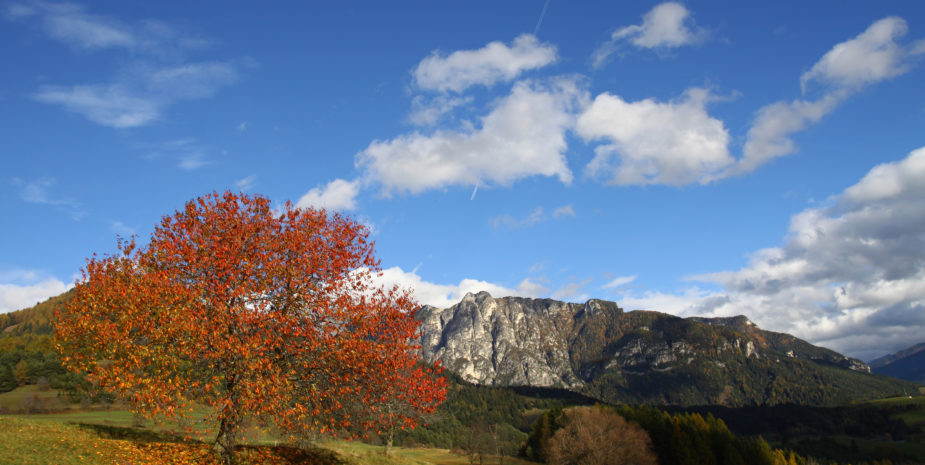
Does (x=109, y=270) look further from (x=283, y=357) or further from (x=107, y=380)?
(x=283, y=357)

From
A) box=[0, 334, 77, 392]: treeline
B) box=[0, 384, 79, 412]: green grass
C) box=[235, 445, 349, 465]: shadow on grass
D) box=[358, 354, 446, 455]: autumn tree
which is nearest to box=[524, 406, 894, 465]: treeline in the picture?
box=[235, 445, 349, 465]: shadow on grass

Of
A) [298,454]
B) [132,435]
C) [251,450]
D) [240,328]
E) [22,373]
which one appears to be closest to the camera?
[240,328]

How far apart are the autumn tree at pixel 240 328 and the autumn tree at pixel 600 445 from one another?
100006mm

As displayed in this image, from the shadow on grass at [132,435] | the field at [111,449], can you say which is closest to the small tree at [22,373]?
the field at [111,449]

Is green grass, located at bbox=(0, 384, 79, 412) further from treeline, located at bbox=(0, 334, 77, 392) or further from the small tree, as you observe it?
the small tree

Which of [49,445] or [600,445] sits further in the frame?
[600,445]

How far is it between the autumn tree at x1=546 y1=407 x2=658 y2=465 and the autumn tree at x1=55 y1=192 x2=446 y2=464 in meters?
100

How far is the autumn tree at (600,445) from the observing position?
110188 millimetres

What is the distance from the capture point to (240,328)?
20.8m

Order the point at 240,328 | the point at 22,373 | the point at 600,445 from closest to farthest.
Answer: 1. the point at 240,328
2. the point at 600,445
3. the point at 22,373

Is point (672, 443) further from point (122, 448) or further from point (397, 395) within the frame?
point (122, 448)

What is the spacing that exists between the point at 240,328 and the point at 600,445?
355ft

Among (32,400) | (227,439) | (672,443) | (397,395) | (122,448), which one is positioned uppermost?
(397,395)

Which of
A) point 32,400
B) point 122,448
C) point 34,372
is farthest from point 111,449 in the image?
point 34,372
